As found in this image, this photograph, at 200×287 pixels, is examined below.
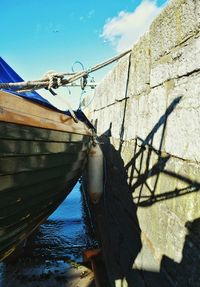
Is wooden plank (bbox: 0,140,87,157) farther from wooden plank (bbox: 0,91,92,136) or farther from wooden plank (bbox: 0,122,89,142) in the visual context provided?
wooden plank (bbox: 0,91,92,136)

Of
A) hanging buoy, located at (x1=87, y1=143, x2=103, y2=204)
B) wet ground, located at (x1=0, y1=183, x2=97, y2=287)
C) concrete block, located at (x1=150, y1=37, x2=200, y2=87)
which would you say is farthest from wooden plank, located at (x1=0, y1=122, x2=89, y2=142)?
wet ground, located at (x1=0, y1=183, x2=97, y2=287)

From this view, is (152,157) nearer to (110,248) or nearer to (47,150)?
(47,150)

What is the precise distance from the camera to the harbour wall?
2.37 m

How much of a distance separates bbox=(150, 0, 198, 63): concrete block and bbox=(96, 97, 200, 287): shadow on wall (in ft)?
1.86

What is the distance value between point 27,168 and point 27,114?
50 cm

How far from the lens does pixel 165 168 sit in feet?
9.56

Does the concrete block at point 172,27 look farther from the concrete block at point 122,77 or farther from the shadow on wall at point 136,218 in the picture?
the concrete block at point 122,77

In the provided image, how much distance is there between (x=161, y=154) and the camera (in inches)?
121

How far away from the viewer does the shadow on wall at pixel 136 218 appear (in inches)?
93.7

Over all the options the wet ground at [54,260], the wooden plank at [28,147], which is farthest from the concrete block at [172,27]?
the wet ground at [54,260]

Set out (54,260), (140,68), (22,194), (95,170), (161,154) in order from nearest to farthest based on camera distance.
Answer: (22,194)
(161,154)
(140,68)
(95,170)
(54,260)

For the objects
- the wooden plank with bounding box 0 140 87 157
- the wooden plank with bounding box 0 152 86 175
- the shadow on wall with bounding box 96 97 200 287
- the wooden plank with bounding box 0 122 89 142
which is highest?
the wooden plank with bounding box 0 122 89 142

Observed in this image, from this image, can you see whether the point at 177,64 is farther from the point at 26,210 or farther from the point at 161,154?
the point at 26,210

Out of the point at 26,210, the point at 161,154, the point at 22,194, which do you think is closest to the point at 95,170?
the point at 26,210
